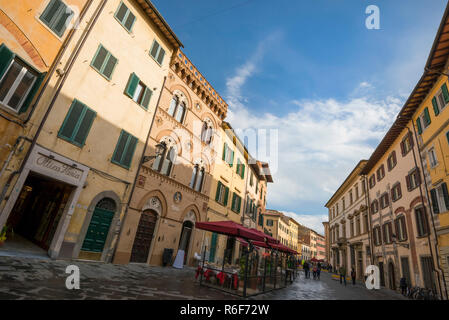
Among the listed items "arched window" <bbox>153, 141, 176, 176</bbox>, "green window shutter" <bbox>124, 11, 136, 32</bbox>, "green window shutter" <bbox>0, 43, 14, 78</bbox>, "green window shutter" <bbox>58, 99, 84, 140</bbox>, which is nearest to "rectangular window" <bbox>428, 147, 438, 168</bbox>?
"arched window" <bbox>153, 141, 176, 176</bbox>

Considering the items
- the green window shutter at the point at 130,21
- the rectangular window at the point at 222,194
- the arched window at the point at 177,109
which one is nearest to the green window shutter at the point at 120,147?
the arched window at the point at 177,109

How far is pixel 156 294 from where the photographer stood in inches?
235

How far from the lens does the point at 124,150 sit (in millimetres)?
11266

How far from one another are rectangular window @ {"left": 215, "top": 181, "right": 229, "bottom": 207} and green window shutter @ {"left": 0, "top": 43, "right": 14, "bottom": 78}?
46.2ft

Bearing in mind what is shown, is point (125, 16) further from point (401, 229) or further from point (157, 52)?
point (401, 229)

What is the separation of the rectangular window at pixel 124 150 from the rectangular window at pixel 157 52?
17.0 ft

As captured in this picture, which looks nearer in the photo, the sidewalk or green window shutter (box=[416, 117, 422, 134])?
the sidewalk

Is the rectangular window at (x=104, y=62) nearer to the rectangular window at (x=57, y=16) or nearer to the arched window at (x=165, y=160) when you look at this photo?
the rectangular window at (x=57, y=16)

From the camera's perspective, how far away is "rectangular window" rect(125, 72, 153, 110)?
11695mm

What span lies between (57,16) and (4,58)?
277cm

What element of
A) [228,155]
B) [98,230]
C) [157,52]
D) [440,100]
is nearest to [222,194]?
[228,155]

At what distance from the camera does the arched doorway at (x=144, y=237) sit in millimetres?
11815

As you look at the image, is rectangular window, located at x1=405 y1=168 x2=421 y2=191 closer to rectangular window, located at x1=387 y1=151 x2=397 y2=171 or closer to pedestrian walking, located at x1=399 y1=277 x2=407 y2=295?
rectangular window, located at x1=387 y1=151 x2=397 y2=171
